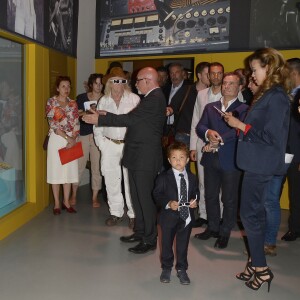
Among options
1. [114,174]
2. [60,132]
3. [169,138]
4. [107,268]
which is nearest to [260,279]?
[107,268]

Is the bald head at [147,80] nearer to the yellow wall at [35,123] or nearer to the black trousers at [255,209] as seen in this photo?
the black trousers at [255,209]

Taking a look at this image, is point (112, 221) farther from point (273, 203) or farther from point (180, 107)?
point (273, 203)

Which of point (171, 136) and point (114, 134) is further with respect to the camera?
point (171, 136)

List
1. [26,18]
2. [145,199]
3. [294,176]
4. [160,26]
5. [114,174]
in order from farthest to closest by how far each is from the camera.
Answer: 1. [160,26]
2. [114,174]
3. [26,18]
4. [294,176]
5. [145,199]

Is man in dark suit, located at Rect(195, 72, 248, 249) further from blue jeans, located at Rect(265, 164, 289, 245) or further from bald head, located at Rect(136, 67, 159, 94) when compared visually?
bald head, located at Rect(136, 67, 159, 94)

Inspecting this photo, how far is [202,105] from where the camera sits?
13.2 ft

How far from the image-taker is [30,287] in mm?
2742

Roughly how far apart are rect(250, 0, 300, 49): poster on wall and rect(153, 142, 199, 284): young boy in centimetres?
298

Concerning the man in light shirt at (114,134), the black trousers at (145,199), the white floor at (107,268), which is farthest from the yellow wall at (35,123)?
the black trousers at (145,199)

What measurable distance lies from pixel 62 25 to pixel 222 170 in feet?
9.84

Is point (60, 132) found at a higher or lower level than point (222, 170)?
higher

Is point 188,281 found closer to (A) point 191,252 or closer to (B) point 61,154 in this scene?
(A) point 191,252

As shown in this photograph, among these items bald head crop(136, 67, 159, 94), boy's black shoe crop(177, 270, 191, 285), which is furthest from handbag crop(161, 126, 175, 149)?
boy's black shoe crop(177, 270, 191, 285)

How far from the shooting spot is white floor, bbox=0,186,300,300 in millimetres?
2697
